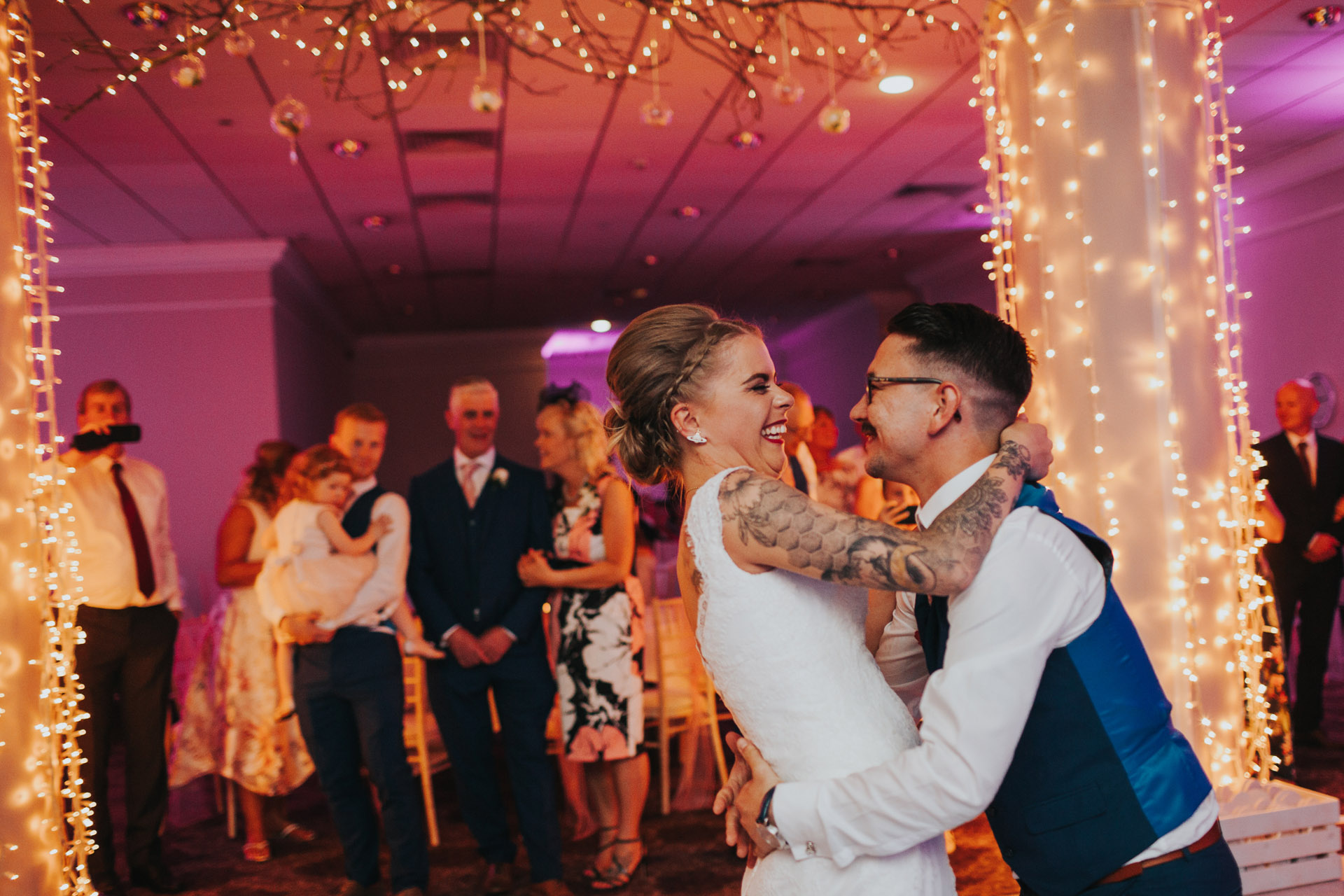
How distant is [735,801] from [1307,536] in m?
5.41

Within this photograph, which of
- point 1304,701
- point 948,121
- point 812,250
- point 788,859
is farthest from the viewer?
point 812,250

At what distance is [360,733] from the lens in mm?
3715

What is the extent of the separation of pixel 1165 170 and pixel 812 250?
21.7ft

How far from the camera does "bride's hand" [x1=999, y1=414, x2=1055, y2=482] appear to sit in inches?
58.8

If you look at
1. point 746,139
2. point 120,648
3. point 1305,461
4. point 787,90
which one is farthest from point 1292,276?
point 120,648

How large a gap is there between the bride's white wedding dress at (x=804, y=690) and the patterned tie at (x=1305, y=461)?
5342 mm

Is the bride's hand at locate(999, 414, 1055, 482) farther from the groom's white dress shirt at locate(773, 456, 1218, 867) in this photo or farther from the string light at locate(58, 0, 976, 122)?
the string light at locate(58, 0, 976, 122)

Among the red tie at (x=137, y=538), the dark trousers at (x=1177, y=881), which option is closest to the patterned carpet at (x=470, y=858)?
the red tie at (x=137, y=538)

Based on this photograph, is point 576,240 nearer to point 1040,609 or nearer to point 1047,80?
point 1047,80

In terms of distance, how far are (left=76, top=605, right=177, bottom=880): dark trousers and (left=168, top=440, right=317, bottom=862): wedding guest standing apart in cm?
46

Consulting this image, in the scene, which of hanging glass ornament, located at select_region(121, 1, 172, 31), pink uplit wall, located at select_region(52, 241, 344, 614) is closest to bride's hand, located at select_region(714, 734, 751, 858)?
hanging glass ornament, located at select_region(121, 1, 172, 31)

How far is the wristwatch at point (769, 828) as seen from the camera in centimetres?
151

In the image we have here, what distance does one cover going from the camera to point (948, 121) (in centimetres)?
617

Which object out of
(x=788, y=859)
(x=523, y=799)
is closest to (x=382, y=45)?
(x=523, y=799)
